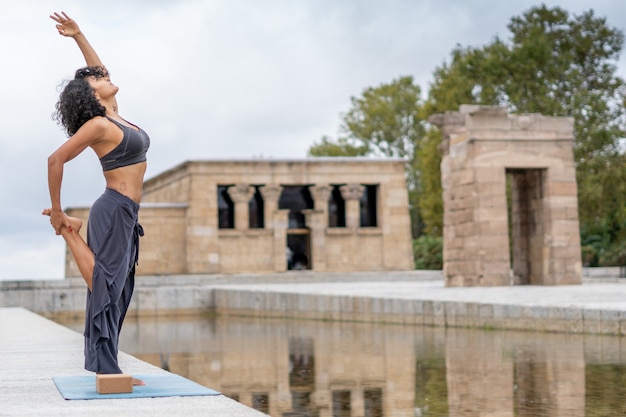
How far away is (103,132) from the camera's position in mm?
6934

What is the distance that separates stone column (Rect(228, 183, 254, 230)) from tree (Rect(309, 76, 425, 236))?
72.3 feet

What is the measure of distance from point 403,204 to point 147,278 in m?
13.4

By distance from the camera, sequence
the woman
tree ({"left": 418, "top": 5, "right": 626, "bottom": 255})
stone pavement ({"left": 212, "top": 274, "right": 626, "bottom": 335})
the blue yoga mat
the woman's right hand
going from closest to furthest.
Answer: the blue yoga mat
the woman's right hand
the woman
stone pavement ({"left": 212, "top": 274, "right": 626, "bottom": 335})
tree ({"left": 418, "top": 5, "right": 626, "bottom": 255})

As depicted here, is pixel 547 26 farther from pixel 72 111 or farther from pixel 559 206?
pixel 72 111

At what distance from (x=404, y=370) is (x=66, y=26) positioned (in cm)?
620

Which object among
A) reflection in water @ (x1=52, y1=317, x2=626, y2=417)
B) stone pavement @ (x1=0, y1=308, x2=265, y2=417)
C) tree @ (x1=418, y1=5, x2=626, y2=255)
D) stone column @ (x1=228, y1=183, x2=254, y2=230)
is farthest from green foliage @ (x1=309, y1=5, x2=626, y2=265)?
stone pavement @ (x1=0, y1=308, x2=265, y2=417)

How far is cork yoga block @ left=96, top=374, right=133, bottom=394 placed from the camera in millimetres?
6598

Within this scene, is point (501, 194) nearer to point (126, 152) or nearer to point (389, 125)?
point (126, 152)

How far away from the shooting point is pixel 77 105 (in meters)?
7.00

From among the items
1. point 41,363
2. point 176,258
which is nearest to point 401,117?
point 176,258

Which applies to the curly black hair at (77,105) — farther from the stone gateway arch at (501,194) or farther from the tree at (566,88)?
the tree at (566,88)

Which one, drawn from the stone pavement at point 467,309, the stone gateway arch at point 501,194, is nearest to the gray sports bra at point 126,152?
the stone pavement at point 467,309

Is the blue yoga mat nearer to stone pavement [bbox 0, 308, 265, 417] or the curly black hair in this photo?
stone pavement [bbox 0, 308, 265, 417]

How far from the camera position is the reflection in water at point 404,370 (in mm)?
9180
